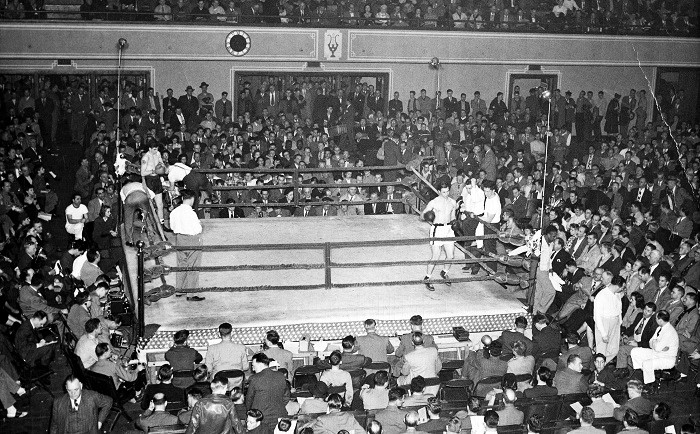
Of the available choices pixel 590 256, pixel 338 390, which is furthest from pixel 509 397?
pixel 590 256

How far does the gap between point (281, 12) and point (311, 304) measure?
560 inches

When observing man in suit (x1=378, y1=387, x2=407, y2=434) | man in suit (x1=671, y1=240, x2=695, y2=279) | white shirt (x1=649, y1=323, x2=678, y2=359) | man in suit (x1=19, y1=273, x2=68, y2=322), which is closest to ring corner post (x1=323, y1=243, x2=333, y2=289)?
man in suit (x1=378, y1=387, x2=407, y2=434)

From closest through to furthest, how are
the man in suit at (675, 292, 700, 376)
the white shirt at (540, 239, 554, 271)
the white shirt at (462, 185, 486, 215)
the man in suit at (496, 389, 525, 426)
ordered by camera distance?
the man in suit at (496, 389, 525, 426), the man in suit at (675, 292, 700, 376), the white shirt at (540, 239, 554, 271), the white shirt at (462, 185, 486, 215)

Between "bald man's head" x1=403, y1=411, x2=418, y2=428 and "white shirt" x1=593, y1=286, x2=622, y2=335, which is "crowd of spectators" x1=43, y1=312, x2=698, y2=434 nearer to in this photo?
"bald man's head" x1=403, y1=411, x2=418, y2=428

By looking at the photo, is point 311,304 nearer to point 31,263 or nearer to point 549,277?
point 549,277

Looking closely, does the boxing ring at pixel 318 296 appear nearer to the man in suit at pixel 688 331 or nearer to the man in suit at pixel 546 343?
the man in suit at pixel 546 343

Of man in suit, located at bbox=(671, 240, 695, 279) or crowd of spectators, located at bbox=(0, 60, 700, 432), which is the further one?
man in suit, located at bbox=(671, 240, 695, 279)

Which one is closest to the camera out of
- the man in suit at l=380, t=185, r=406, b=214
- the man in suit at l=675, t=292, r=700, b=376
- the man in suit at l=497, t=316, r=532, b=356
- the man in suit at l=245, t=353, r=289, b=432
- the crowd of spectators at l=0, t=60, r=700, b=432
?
the man in suit at l=245, t=353, r=289, b=432

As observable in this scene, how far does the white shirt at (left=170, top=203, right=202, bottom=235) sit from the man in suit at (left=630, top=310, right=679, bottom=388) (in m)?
5.66

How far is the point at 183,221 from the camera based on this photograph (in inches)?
417

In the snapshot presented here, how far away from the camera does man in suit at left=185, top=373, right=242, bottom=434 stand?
308 inches

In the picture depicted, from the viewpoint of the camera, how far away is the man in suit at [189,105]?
21859 millimetres

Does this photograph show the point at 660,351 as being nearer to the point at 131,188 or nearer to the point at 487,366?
the point at 487,366

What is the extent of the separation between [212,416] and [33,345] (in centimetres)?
344
